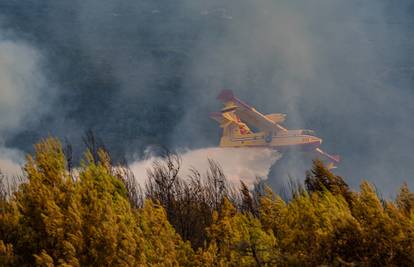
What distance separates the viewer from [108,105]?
200 m

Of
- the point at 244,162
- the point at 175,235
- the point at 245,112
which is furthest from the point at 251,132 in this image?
the point at 175,235

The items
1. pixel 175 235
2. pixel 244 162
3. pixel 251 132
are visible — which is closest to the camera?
pixel 175 235

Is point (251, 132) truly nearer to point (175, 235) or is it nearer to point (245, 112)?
point (245, 112)

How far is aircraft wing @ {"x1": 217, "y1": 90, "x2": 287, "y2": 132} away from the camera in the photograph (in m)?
147

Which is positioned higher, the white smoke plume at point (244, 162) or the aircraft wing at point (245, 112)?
the aircraft wing at point (245, 112)

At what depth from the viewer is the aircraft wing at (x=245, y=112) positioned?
147137 millimetres

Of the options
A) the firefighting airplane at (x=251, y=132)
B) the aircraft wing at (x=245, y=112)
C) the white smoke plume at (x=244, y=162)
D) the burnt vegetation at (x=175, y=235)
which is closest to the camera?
the burnt vegetation at (x=175, y=235)

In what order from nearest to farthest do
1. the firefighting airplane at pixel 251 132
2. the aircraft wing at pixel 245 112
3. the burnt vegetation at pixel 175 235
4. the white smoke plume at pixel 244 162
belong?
the burnt vegetation at pixel 175 235 → the aircraft wing at pixel 245 112 → the firefighting airplane at pixel 251 132 → the white smoke plume at pixel 244 162

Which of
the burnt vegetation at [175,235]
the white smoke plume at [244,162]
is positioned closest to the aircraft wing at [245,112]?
the white smoke plume at [244,162]

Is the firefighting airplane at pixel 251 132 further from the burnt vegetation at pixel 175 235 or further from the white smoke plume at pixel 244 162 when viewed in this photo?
the burnt vegetation at pixel 175 235

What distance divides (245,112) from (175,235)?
12541 cm

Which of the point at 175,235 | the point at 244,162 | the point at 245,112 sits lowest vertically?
the point at 175,235

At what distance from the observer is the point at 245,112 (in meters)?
150

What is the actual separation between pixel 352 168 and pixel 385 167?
10055 mm
